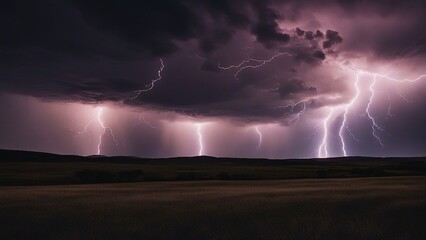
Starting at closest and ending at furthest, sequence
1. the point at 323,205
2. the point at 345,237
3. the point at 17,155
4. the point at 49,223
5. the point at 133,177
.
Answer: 1. the point at 345,237
2. the point at 49,223
3. the point at 323,205
4. the point at 133,177
5. the point at 17,155

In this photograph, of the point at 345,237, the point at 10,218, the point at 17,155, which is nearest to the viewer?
the point at 345,237

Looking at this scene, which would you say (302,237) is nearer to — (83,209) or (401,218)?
(401,218)

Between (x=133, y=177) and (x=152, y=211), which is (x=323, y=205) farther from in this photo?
(x=133, y=177)

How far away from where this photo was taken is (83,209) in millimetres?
18188

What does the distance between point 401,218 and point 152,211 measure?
9.78 m

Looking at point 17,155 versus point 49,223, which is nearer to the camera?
point 49,223

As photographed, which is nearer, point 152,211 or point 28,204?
point 152,211

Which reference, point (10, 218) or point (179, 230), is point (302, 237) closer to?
point (179, 230)

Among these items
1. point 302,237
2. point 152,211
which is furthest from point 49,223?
point 302,237

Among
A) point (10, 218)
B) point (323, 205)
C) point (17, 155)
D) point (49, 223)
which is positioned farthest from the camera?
point (17, 155)

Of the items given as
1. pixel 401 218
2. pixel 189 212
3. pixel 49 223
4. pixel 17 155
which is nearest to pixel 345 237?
pixel 401 218

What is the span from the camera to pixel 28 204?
779 inches

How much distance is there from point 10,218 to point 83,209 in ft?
9.54

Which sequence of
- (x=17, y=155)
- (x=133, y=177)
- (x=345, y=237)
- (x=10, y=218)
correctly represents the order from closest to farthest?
(x=345, y=237) → (x=10, y=218) → (x=133, y=177) → (x=17, y=155)
